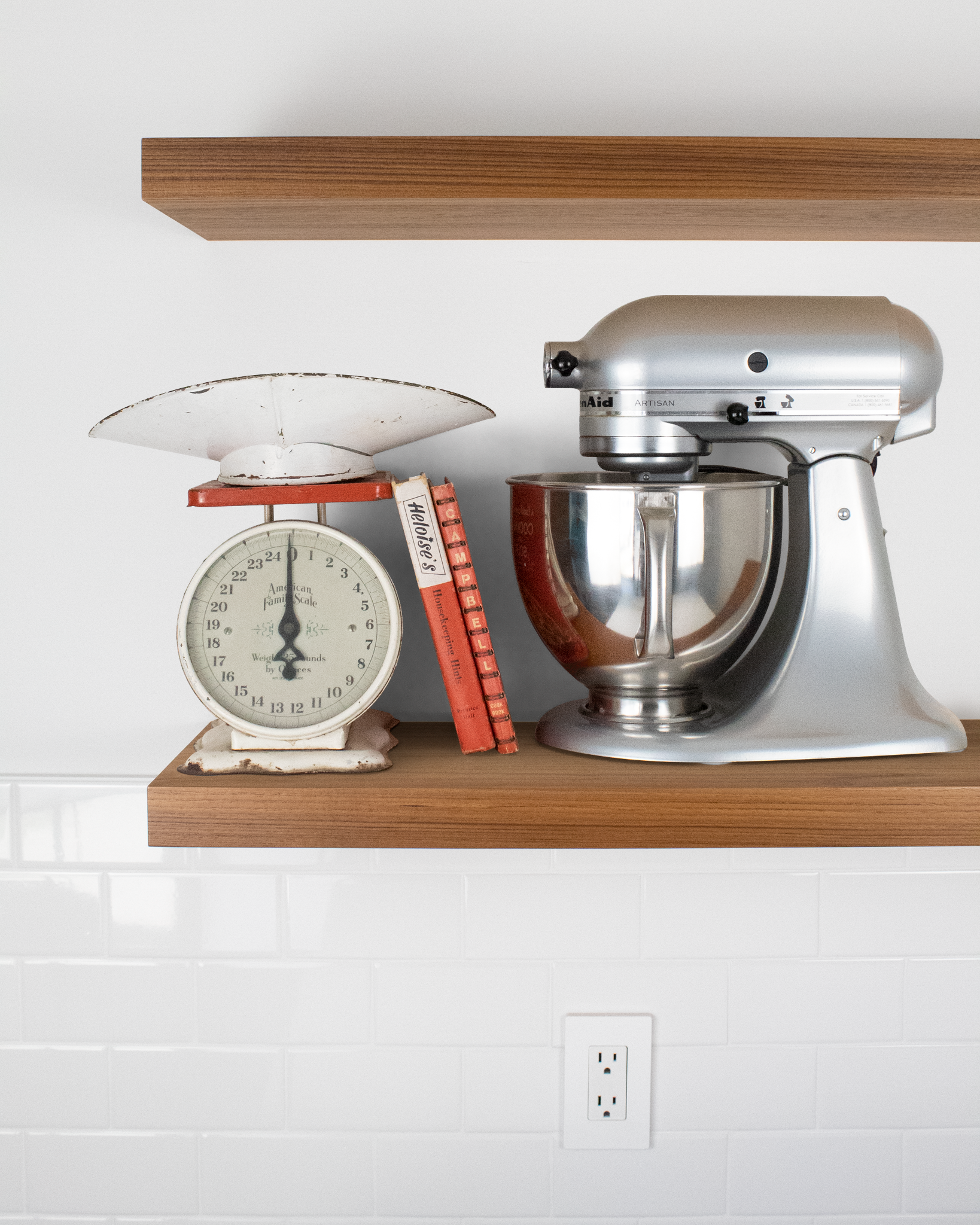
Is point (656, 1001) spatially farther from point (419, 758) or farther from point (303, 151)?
point (303, 151)

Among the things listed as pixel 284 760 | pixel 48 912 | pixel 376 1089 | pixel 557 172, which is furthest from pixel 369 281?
pixel 376 1089

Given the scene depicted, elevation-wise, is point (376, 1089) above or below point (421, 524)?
below

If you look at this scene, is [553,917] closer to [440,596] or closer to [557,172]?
[440,596]

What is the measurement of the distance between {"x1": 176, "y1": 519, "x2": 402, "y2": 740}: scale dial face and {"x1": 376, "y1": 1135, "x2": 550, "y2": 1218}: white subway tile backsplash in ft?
1.86

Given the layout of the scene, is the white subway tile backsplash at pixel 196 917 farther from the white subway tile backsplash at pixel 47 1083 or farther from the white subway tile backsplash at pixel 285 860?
the white subway tile backsplash at pixel 47 1083

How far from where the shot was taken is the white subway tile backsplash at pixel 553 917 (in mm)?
1120

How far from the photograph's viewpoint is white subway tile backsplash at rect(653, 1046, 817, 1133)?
1.13 meters

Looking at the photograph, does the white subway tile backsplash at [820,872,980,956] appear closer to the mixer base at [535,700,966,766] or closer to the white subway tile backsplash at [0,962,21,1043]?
the mixer base at [535,700,966,766]

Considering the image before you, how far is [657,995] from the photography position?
1.13 meters

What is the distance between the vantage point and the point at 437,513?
2.88 ft

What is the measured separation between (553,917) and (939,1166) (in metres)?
0.51

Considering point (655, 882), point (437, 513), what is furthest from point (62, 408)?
point (655, 882)

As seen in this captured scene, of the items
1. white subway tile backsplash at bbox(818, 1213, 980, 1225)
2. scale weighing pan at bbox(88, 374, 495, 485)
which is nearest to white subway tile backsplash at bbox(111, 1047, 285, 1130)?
white subway tile backsplash at bbox(818, 1213, 980, 1225)

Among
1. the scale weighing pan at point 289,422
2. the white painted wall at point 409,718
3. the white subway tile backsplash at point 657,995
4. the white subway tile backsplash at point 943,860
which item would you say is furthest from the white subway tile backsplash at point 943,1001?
the scale weighing pan at point 289,422
